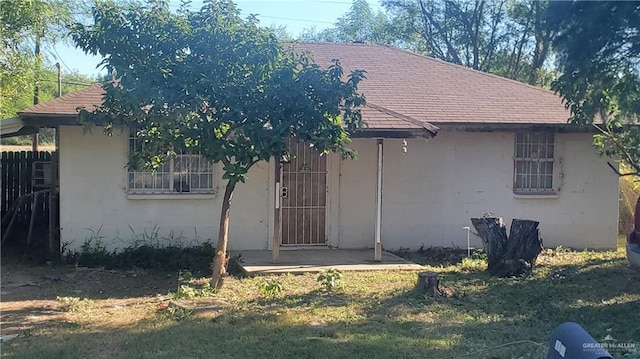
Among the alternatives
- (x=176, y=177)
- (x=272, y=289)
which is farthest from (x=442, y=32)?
(x=272, y=289)

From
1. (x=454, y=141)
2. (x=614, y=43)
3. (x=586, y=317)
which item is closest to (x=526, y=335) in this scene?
(x=586, y=317)

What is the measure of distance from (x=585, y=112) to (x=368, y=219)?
472 centimetres

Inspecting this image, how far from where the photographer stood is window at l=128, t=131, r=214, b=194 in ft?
37.0

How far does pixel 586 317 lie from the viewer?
24.5 ft

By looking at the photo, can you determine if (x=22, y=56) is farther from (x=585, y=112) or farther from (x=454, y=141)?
(x=585, y=112)

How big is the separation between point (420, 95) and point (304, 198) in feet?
11.5

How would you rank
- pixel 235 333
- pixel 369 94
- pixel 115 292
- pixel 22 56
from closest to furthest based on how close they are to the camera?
pixel 235 333 → pixel 115 292 → pixel 369 94 → pixel 22 56

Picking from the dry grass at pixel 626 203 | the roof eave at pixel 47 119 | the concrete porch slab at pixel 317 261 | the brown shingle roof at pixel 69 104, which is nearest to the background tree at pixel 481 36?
the dry grass at pixel 626 203

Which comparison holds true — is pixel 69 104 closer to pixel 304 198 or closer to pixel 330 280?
pixel 304 198

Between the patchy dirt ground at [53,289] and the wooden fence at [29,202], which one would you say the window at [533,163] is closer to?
the patchy dirt ground at [53,289]

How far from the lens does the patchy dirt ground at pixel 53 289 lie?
740 cm

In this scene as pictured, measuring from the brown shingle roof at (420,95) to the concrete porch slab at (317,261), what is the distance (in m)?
→ 2.38

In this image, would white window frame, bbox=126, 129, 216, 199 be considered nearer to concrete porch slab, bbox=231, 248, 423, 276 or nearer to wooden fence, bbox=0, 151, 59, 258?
concrete porch slab, bbox=231, 248, 423, 276

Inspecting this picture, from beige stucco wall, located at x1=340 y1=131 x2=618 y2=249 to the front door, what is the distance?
0.43m
